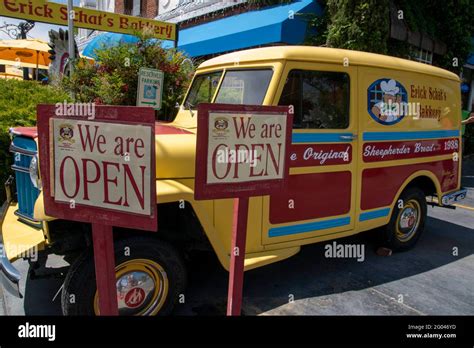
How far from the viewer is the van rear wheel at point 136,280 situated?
268cm

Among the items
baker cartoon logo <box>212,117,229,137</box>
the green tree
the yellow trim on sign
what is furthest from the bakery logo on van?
the yellow trim on sign

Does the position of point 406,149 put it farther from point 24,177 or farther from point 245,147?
point 24,177

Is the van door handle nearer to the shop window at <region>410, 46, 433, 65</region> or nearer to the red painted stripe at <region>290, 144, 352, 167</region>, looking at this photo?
the red painted stripe at <region>290, 144, 352, 167</region>

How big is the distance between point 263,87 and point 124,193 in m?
1.81

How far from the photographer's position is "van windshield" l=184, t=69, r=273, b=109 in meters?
3.35

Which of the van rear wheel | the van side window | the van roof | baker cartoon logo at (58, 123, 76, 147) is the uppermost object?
the van roof

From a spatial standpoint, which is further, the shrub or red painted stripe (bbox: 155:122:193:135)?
the shrub

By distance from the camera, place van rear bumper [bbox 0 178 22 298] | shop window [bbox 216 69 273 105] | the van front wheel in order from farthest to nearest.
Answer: the van front wheel → shop window [bbox 216 69 273 105] → van rear bumper [bbox 0 178 22 298]

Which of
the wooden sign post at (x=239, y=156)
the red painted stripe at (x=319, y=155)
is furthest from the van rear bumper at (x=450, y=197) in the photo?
the wooden sign post at (x=239, y=156)

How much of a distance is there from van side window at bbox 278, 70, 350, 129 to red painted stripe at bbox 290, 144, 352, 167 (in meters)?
0.18

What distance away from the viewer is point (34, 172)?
9.91 ft

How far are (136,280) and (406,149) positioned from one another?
3.17 m

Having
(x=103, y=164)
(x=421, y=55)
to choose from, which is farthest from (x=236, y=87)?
(x=421, y=55)

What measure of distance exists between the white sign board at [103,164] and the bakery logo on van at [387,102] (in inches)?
107
